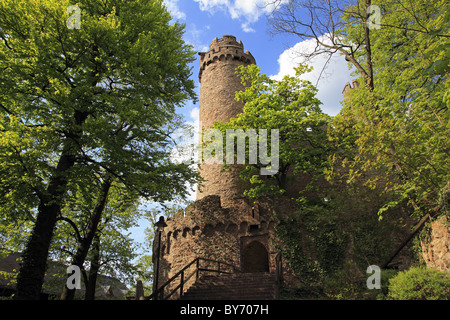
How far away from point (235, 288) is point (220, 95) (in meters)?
15.0

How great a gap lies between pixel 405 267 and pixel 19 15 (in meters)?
14.7

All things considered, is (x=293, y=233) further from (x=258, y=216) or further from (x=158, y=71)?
(x=158, y=71)

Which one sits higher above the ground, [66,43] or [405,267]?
[66,43]

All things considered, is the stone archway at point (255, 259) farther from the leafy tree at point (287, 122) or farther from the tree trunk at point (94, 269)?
the tree trunk at point (94, 269)

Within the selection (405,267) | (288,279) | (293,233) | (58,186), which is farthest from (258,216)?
(58,186)

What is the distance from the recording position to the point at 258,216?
15.6 m

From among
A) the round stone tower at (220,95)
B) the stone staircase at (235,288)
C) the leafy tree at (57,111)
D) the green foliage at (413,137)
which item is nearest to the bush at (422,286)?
the green foliage at (413,137)

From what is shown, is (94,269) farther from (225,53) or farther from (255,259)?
(225,53)

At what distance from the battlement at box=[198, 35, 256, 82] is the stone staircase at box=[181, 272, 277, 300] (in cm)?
1756

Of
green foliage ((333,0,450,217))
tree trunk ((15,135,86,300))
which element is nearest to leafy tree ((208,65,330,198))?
green foliage ((333,0,450,217))

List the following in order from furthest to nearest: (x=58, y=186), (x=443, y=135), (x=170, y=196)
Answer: (x=170, y=196) → (x=58, y=186) → (x=443, y=135)

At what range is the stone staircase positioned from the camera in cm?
977

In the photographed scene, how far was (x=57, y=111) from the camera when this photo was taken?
8.70 metres

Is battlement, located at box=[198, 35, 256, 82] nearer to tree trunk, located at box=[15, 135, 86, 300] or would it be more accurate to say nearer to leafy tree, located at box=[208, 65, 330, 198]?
leafy tree, located at box=[208, 65, 330, 198]
